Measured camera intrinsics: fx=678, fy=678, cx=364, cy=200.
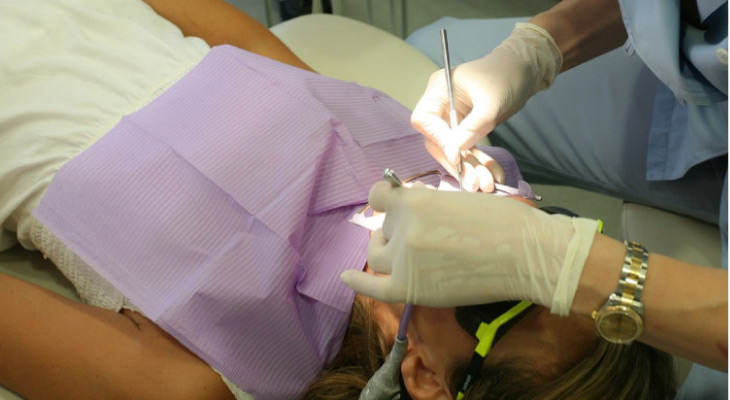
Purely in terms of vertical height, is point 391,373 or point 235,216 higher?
point 235,216

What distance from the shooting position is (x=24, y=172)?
4.12 ft

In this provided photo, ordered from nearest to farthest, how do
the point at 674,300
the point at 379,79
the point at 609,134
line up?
the point at 674,300
the point at 609,134
the point at 379,79

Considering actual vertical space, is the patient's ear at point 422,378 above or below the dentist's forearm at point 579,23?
below

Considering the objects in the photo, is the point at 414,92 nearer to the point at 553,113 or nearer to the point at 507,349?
the point at 553,113

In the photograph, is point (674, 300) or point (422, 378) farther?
point (422, 378)

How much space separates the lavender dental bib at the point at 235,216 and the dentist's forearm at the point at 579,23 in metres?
0.44

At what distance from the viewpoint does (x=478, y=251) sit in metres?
0.92

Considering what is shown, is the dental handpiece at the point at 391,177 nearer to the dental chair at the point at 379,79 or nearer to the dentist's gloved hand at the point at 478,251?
the dentist's gloved hand at the point at 478,251

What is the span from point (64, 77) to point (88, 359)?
23.5 inches

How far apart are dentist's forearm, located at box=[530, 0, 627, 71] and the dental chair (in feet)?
1.22

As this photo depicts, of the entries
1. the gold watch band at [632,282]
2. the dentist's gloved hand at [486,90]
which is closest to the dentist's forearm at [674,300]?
the gold watch band at [632,282]

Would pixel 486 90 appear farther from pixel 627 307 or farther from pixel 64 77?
pixel 64 77

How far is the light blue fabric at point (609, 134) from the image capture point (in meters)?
1.46

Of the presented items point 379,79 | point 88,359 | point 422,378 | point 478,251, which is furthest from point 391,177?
point 379,79
